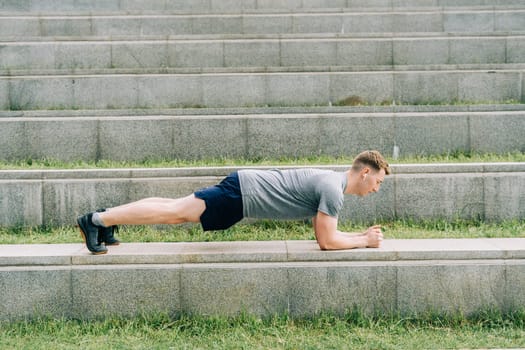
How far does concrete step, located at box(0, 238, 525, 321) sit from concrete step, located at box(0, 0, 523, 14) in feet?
26.5

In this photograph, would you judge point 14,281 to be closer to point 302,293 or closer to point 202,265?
point 202,265

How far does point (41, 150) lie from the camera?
7.89 metres

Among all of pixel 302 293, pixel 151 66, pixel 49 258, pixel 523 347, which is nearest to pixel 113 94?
pixel 151 66

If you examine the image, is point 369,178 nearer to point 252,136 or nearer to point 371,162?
point 371,162

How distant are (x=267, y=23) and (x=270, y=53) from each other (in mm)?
1540

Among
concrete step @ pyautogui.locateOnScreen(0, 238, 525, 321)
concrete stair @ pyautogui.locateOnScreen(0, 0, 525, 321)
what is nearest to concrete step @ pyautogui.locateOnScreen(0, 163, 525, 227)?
concrete stair @ pyautogui.locateOnScreen(0, 0, 525, 321)

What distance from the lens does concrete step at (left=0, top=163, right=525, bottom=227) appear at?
672cm

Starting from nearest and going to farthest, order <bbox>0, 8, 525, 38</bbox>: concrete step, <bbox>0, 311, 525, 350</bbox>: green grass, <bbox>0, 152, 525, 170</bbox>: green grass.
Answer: <bbox>0, 311, 525, 350</bbox>: green grass, <bbox>0, 152, 525, 170</bbox>: green grass, <bbox>0, 8, 525, 38</bbox>: concrete step

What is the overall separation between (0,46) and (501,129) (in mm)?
8078

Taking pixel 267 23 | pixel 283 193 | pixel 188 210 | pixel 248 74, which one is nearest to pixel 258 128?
pixel 248 74

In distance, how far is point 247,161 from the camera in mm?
7801

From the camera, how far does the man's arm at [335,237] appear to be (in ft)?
18.1

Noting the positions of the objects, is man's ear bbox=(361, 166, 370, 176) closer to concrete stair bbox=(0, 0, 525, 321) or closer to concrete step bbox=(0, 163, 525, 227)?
concrete stair bbox=(0, 0, 525, 321)

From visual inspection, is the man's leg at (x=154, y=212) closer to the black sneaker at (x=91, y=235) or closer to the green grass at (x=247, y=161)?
the black sneaker at (x=91, y=235)
